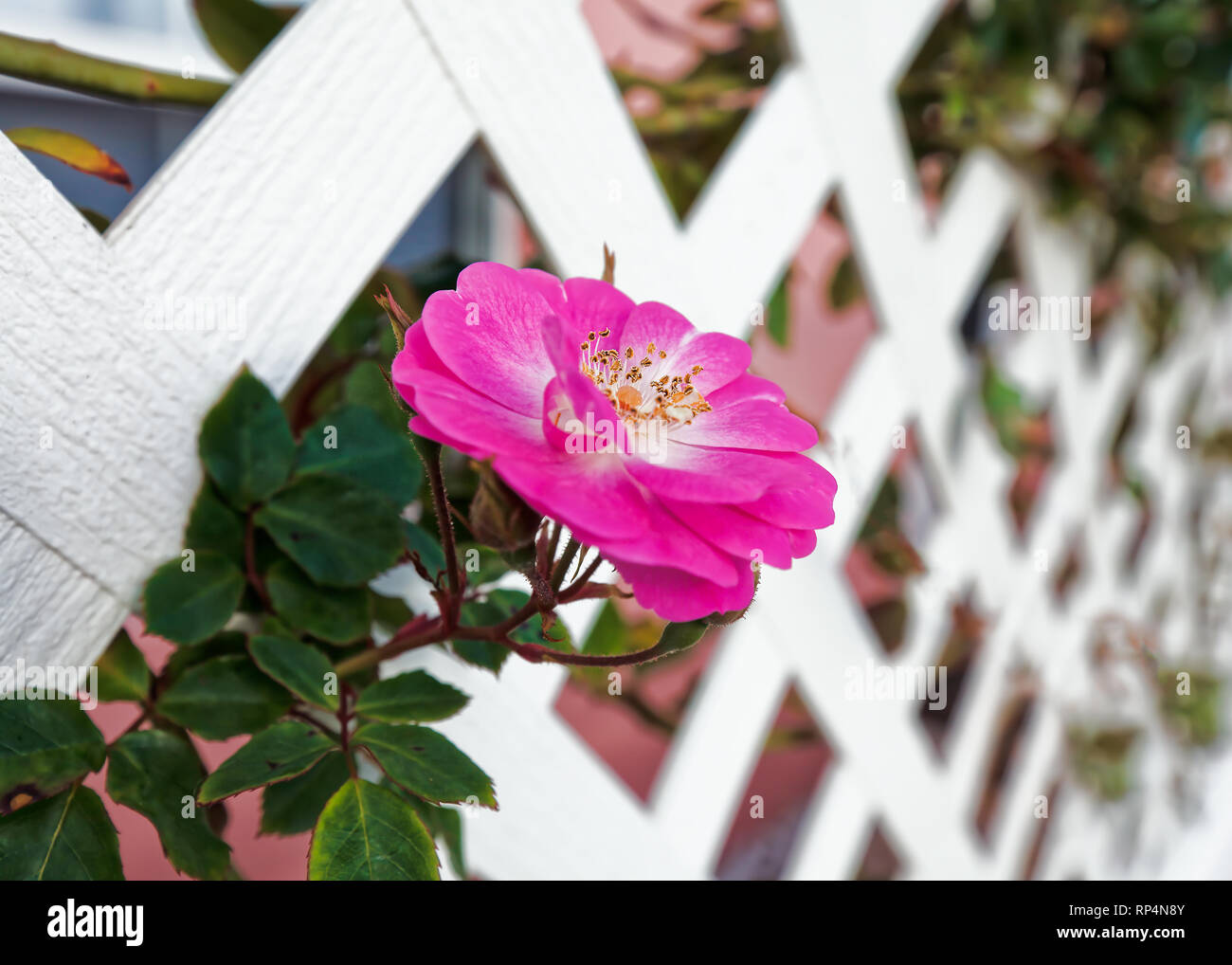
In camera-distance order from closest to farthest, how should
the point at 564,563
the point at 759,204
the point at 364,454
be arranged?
the point at 564,563, the point at 364,454, the point at 759,204

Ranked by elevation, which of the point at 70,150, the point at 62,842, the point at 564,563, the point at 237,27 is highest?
the point at 237,27

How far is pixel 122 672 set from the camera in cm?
31

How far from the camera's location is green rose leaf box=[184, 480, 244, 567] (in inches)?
12.5

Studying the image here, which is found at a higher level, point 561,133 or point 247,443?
point 561,133

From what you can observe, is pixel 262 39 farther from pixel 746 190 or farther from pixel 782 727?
pixel 782 727

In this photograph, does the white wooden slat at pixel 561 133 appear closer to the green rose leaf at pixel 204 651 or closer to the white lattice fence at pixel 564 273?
the white lattice fence at pixel 564 273

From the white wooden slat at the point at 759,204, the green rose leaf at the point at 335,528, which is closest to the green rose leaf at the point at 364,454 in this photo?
the green rose leaf at the point at 335,528

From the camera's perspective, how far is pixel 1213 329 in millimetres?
1062

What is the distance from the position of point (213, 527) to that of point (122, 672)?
0.06 m

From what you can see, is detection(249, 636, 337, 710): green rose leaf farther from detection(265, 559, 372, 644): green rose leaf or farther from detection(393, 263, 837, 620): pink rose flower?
detection(393, 263, 837, 620): pink rose flower

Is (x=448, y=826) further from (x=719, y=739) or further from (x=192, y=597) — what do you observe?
(x=719, y=739)

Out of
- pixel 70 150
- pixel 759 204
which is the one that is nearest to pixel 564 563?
pixel 70 150
